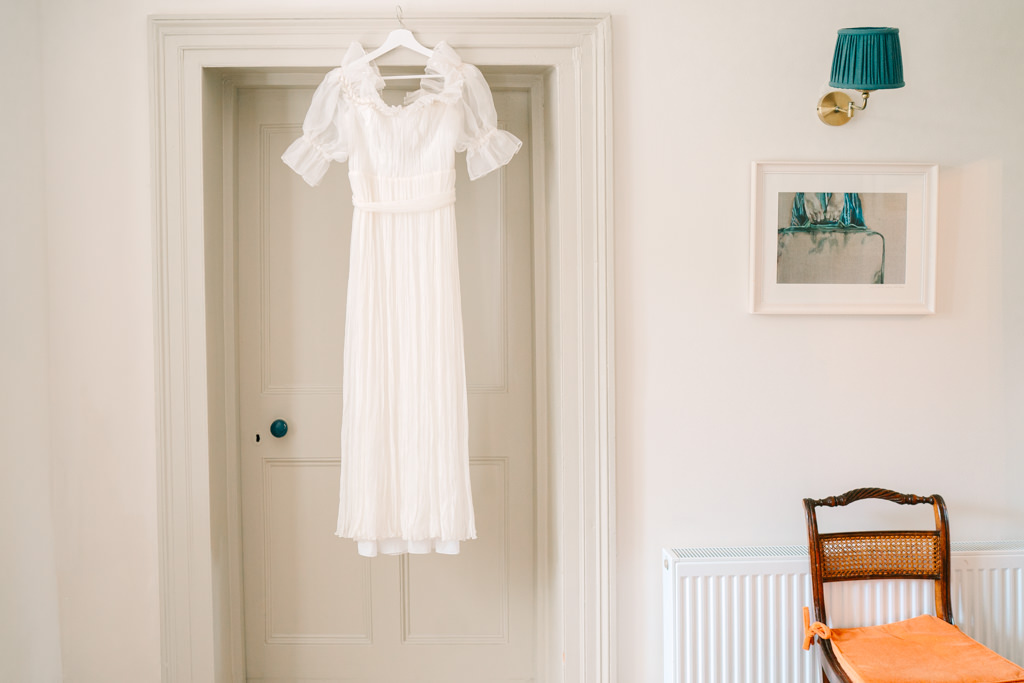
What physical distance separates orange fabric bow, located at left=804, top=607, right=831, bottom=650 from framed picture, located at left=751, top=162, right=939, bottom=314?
83 centimetres

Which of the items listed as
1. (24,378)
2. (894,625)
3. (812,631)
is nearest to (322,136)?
(24,378)

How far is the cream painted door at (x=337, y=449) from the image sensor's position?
205cm

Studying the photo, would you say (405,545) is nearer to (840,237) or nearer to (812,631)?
(812,631)

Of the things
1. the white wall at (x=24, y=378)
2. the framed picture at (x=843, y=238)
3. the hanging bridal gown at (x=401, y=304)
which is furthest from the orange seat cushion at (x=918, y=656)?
the white wall at (x=24, y=378)

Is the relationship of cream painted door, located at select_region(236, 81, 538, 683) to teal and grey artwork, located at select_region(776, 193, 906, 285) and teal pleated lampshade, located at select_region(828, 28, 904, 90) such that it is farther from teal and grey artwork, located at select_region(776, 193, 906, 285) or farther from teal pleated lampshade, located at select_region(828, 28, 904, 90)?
teal pleated lampshade, located at select_region(828, 28, 904, 90)

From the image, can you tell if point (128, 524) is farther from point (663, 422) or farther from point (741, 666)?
point (741, 666)

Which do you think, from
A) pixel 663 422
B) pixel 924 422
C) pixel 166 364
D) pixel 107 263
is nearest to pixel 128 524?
pixel 166 364

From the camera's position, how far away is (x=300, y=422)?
6.82 ft

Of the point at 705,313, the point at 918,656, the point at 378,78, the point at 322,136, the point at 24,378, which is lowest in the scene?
the point at 918,656

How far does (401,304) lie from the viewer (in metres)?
1.76

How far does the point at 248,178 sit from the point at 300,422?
790 mm

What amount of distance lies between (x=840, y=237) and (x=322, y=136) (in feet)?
4.86

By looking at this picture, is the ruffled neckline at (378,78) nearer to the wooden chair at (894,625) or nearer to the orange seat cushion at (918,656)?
the wooden chair at (894,625)

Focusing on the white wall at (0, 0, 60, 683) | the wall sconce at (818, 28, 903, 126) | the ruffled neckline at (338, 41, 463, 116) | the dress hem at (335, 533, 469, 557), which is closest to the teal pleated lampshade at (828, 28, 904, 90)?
the wall sconce at (818, 28, 903, 126)
